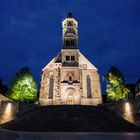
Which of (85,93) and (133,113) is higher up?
(85,93)

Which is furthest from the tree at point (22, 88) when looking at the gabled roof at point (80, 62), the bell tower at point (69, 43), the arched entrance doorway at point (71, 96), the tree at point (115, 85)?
the tree at point (115, 85)

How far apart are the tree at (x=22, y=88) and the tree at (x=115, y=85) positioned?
17.8 metres

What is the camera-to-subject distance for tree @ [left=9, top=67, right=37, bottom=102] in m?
52.2

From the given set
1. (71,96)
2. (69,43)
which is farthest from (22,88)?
(69,43)

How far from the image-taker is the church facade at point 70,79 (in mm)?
53500

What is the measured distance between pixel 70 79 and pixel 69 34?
1254cm

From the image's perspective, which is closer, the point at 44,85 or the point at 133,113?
the point at 133,113

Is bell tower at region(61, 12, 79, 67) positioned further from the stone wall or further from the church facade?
the stone wall

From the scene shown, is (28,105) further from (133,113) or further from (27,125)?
(133,113)

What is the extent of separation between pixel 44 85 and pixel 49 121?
22705 mm

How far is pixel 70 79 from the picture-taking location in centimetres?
5509

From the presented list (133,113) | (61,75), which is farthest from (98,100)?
(133,113)

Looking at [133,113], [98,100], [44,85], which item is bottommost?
[133,113]

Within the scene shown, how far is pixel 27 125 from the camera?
31.7 m
